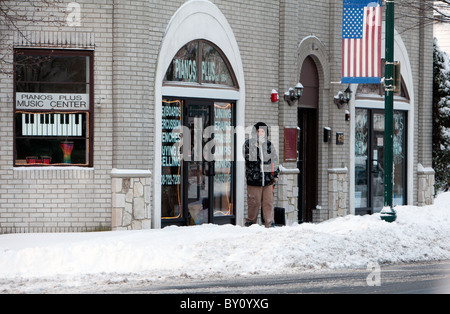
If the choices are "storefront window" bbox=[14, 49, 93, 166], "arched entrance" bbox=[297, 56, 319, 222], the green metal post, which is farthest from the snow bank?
"arched entrance" bbox=[297, 56, 319, 222]

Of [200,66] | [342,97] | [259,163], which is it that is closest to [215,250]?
[259,163]

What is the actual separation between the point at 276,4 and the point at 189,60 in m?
2.72

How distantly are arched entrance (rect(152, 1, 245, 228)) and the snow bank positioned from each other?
3.86 ft

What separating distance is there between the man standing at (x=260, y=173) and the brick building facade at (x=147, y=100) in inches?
33.6

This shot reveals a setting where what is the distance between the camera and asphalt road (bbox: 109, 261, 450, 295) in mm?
9344

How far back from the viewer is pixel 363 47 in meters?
16.3

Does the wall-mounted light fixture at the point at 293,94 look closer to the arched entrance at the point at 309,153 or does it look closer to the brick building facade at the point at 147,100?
the brick building facade at the point at 147,100

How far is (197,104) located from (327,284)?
6.76 m

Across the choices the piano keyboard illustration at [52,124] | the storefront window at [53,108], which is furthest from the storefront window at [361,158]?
the piano keyboard illustration at [52,124]

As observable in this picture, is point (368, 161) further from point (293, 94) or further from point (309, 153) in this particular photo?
point (293, 94)

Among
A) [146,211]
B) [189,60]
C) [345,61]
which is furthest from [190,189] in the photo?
[345,61]

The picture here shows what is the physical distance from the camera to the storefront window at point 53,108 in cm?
1421

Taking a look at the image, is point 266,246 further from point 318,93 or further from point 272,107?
point 318,93

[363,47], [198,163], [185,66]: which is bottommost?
[198,163]
